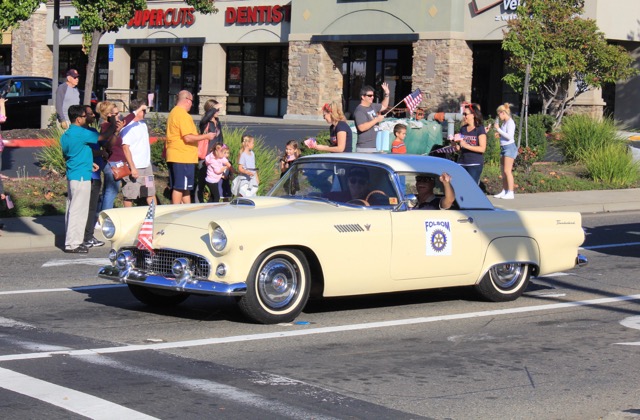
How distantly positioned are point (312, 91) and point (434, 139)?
69.4ft

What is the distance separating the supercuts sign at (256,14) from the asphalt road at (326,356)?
1381 inches

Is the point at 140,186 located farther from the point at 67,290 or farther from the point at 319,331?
the point at 319,331

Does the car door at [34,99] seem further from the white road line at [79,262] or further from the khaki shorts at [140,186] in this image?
the white road line at [79,262]

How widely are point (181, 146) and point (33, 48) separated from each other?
4352cm

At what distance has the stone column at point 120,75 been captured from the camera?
172ft

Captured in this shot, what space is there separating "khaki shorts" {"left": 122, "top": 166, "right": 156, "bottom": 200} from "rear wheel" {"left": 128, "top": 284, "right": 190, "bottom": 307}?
4847 millimetres

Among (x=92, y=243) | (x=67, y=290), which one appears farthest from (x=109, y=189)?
(x=67, y=290)

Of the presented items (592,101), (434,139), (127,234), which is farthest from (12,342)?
(592,101)

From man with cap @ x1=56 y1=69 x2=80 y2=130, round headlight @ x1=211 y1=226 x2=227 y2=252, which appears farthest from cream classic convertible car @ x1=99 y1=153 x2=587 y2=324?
man with cap @ x1=56 y1=69 x2=80 y2=130

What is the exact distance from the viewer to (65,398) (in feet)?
21.2

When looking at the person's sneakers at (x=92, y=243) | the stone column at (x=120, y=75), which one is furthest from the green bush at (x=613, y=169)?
the stone column at (x=120, y=75)

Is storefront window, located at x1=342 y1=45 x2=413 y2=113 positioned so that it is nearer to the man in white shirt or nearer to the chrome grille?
the man in white shirt

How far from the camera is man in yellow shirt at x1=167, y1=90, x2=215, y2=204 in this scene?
14258 mm

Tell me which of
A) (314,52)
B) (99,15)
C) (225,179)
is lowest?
(225,179)
